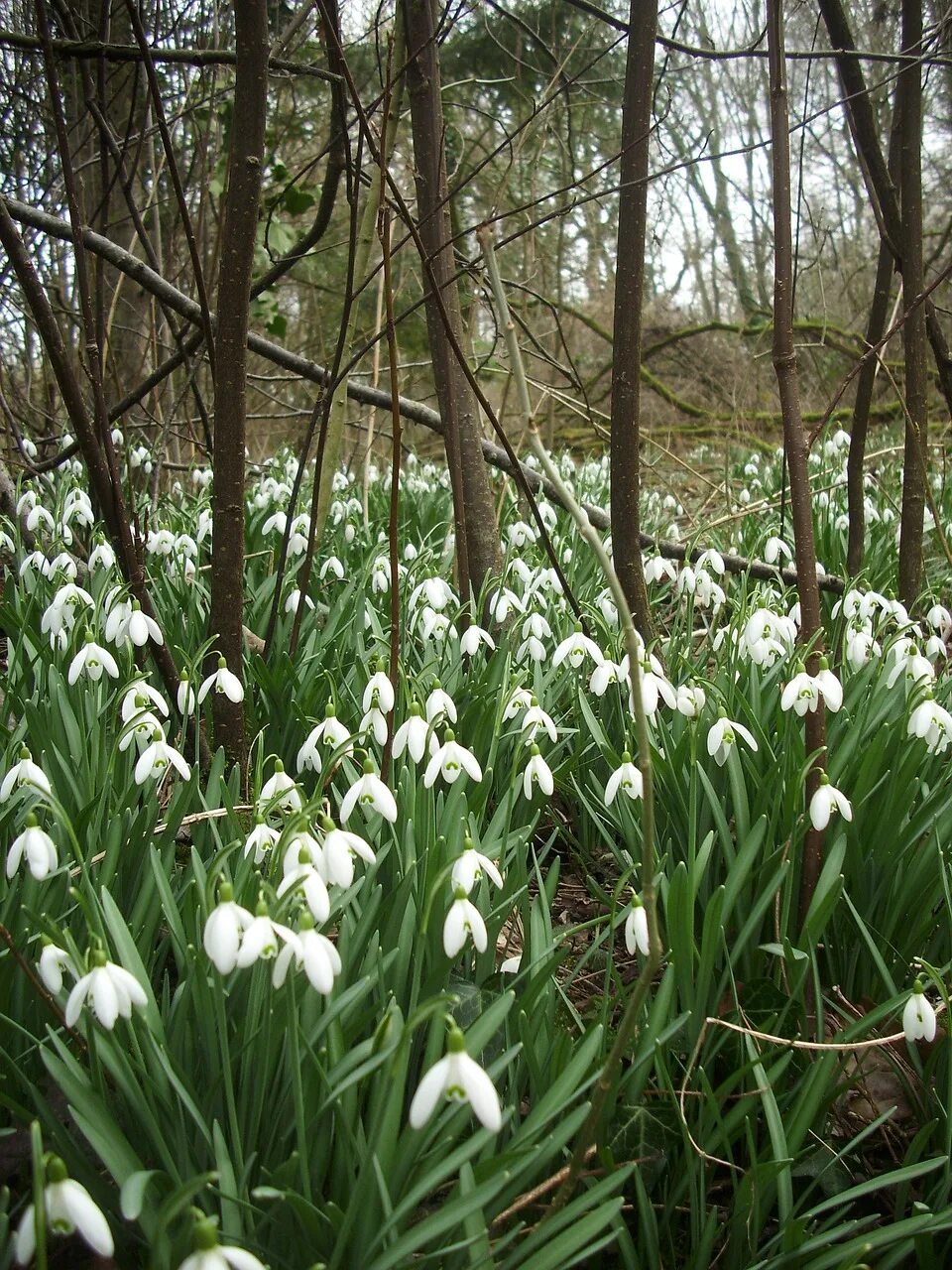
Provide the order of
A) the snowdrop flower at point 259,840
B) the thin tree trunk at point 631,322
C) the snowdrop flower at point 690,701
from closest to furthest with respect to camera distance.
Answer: the snowdrop flower at point 259,840
the snowdrop flower at point 690,701
the thin tree trunk at point 631,322

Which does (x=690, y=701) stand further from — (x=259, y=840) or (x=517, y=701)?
(x=259, y=840)

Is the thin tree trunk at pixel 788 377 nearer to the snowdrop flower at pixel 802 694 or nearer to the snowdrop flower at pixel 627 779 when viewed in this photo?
the snowdrop flower at pixel 802 694

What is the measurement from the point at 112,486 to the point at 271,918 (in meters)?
1.36

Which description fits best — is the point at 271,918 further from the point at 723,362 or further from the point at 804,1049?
the point at 723,362

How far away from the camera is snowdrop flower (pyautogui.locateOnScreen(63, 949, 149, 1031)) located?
1072 mm

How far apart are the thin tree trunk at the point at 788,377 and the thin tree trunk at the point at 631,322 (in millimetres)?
759

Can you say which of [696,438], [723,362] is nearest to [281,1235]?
[696,438]

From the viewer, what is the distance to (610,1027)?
1683 millimetres

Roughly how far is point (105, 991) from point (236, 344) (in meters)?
1.50

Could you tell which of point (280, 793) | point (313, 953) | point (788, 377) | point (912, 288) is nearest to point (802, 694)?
point (788, 377)

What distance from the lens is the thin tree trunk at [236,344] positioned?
2033 millimetres

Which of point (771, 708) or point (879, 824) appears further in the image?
point (771, 708)

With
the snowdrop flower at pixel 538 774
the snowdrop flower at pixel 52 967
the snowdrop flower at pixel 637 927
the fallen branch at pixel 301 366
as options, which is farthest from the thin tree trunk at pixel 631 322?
the snowdrop flower at pixel 52 967

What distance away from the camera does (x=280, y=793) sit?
1.57 metres
